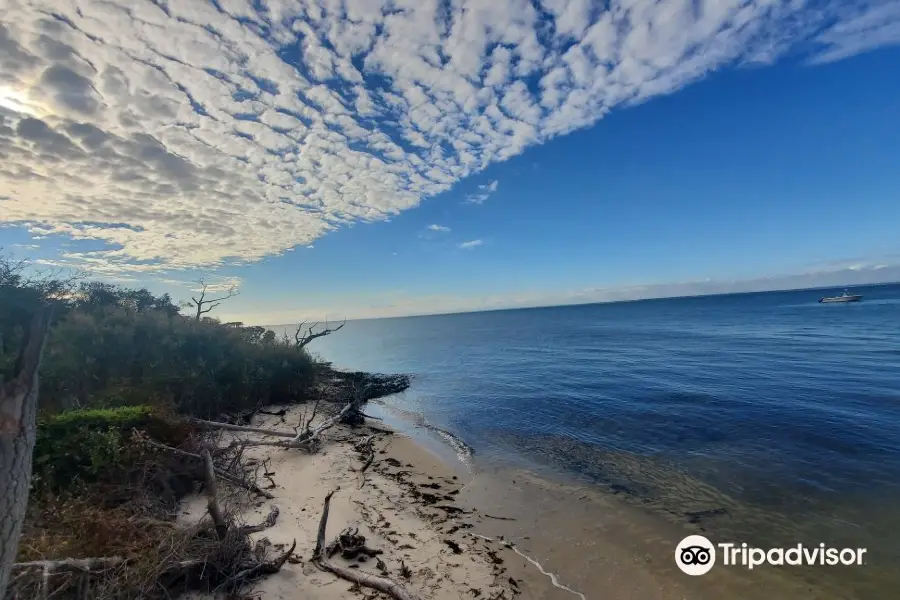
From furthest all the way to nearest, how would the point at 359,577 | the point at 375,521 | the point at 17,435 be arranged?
the point at 375,521 < the point at 359,577 < the point at 17,435

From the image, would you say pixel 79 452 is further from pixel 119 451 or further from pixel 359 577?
pixel 359 577

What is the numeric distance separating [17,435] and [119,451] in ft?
25.0

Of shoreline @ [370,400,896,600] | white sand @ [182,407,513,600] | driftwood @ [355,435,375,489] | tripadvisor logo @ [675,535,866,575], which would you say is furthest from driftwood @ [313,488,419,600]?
tripadvisor logo @ [675,535,866,575]

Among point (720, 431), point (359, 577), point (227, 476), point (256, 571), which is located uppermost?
point (227, 476)

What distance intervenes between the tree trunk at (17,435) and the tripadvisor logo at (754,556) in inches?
380

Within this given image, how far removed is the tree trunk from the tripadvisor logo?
380 inches

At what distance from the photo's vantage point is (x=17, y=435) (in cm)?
224

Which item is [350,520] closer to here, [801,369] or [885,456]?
[885,456]

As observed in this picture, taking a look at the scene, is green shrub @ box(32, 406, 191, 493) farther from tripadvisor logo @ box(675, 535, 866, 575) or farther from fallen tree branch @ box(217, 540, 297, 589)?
tripadvisor logo @ box(675, 535, 866, 575)

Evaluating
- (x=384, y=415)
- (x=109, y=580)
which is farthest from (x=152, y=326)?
(x=109, y=580)

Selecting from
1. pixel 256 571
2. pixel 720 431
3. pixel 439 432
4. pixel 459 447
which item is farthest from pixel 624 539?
pixel 439 432

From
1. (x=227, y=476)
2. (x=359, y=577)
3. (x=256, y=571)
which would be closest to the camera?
(x=256, y=571)

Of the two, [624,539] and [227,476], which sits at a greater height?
[227,476]

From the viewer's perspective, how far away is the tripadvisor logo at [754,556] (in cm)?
800
